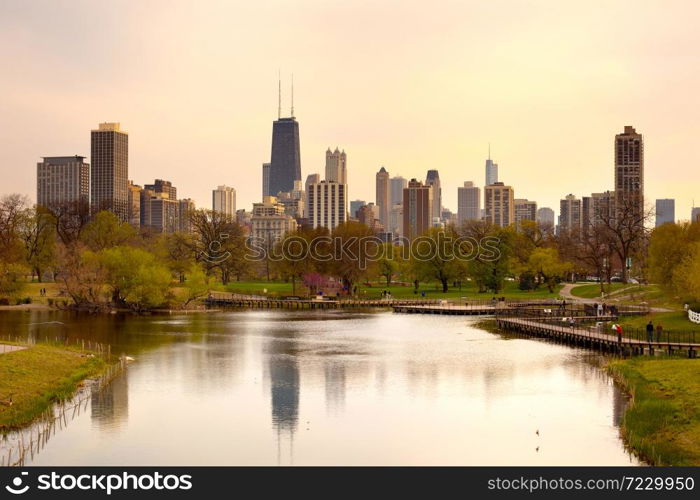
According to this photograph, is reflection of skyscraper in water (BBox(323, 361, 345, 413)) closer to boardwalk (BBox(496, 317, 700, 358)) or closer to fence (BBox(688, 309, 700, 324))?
boardwalk (BBox(496, 317, 700, 358))

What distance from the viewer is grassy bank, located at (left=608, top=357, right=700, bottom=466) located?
94.0 ft

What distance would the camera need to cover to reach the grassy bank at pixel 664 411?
1128 inches

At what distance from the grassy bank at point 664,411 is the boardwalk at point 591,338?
17.8 feet

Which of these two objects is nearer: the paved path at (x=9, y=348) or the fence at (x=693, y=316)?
the paved path at (x=9, y=348)

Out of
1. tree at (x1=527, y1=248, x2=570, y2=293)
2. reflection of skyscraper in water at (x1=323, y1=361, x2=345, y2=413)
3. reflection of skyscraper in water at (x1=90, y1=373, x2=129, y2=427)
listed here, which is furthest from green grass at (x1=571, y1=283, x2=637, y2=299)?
reflection of skyscraper in water at (x1=90, y1=373, x2=129, y2=427)

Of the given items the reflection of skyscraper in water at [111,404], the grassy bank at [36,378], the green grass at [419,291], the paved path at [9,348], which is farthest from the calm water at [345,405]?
the green grass at [419,291]

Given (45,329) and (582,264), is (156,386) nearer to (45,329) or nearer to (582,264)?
(45,329)

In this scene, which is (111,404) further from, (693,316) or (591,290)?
(591,290)

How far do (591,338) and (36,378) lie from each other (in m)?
37.1

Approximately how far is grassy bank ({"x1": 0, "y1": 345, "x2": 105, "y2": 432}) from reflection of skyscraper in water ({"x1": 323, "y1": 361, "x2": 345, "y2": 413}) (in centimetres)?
1202

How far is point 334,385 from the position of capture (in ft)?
142

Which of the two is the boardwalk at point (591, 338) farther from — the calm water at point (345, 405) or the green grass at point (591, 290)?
the green grass at point (591, 290)
